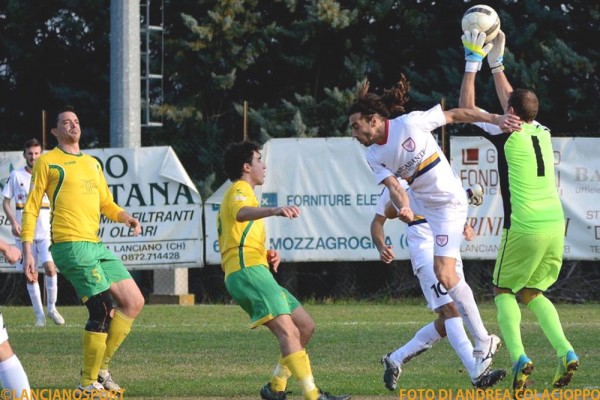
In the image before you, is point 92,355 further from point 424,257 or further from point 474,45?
point 474,45

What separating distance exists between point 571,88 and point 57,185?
1385 centimetres

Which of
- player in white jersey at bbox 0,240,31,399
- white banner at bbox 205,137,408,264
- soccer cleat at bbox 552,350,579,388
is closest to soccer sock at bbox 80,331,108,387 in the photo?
player in white jersey at bbox 0,240,31,399

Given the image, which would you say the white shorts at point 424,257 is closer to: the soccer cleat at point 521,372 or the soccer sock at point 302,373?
the soccer cleat at point 521,372

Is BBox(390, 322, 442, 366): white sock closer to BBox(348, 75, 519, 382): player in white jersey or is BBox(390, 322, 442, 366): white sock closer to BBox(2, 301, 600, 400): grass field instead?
BBox(2, 301, 600, 400): grass field

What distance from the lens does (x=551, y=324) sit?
27.3 feet

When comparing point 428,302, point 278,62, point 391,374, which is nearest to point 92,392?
point 391,374

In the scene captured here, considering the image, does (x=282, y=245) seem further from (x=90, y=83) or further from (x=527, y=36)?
(x=90, y=83)

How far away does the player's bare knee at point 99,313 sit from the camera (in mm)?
8977

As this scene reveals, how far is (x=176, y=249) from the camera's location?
1828 cm

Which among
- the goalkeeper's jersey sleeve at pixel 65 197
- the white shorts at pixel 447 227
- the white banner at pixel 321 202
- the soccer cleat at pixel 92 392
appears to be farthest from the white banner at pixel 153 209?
the white shorts at pixel 447 227

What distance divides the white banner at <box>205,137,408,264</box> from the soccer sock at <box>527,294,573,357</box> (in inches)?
363

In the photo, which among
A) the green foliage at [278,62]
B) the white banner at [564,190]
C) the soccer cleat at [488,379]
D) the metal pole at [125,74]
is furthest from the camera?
the green foliage at [278,62]

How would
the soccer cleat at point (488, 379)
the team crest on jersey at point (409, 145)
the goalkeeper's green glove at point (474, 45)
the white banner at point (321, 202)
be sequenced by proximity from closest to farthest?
the soccer cleat at point (488, 379), the team crest on jersey at point (409, 145), the goalkeeper's green glove at point (474, 45), the white banner at point (321, 202)

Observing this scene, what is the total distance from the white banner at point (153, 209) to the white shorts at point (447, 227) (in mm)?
10045
